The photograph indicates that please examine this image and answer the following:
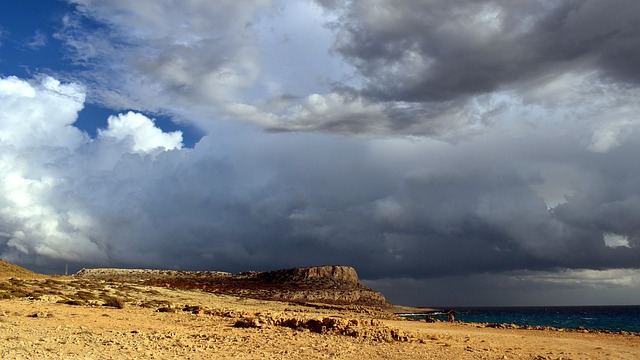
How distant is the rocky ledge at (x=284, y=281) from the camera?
323ft

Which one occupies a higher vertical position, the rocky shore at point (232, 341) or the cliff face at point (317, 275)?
the cliff face at point (317, 275)

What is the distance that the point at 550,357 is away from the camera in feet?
61.4

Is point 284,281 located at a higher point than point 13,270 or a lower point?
lower

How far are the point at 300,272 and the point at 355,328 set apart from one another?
99.6m

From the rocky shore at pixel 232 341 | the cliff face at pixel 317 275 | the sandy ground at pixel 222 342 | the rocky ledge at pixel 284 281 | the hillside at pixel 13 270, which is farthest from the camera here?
the cliff face at pixel 317 275

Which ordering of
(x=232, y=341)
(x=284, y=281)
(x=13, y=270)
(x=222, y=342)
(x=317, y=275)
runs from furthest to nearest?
1. (x=317, y=275)
2. (x=284, y=281)
3. (x=13, y=270)
4. (x=232, y=341)
5. (x=222, y=342)

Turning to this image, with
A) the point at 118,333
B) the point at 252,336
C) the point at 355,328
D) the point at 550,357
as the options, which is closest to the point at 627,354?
the point at 550,357

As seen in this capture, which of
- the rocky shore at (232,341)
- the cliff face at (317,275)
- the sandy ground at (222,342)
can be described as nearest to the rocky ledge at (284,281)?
the cliff face at (317,275)

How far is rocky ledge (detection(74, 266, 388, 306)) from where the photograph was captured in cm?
9831

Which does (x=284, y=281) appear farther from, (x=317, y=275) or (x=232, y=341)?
(x=232, y=341)

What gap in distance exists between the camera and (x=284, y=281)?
114 meters

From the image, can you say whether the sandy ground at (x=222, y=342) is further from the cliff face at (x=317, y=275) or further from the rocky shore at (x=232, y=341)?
the cliff face at (x=317, y=275)

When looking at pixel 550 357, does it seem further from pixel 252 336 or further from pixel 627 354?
pixel 252 336

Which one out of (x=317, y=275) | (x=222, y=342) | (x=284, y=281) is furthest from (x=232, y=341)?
(x=317, y=275)
